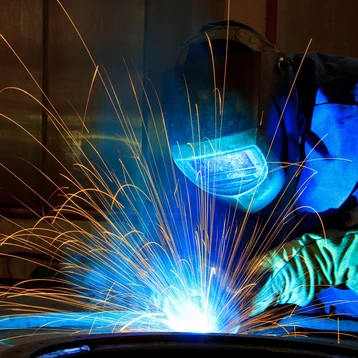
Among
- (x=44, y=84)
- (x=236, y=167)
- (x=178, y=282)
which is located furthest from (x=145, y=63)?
(x=236, y=167)

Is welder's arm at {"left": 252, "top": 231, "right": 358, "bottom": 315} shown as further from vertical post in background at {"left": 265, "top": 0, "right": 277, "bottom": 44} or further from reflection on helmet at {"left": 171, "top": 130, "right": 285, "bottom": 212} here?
vertical post in background at {"left": 265, "top": 0, "right": 277, "bottom": 44}

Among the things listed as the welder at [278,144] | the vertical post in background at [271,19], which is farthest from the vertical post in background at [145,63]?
the welder at [278,144]

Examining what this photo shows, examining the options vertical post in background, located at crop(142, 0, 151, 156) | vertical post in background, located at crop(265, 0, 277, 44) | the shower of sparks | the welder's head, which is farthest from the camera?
vertical post in background, located at crop(142, 0, 151, 156)

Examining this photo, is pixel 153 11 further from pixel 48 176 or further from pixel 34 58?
pixel 48 176

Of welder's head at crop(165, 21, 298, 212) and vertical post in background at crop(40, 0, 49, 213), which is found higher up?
vertical post in background at crop(40, 0, 49, 213)

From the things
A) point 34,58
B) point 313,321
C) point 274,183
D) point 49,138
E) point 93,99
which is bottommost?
point 313,321

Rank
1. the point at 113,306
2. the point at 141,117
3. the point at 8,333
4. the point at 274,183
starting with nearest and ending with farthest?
the point at 8,333
the point at 274,183
the point at 113,306
the point at 141,117

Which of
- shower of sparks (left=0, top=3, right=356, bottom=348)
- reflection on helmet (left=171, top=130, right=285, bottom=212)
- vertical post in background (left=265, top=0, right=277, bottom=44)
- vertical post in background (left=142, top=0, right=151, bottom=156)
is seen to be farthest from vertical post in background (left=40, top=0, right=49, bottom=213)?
reflection on helmet (left=171, top=130, right=285, bottom=212)

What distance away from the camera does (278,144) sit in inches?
59.0

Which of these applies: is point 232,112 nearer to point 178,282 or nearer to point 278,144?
point 278,144

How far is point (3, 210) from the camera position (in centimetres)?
370

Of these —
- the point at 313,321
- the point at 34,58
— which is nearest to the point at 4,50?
the point at 34,58

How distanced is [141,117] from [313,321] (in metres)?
2.25

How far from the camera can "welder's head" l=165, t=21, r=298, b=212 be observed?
1395 mm
